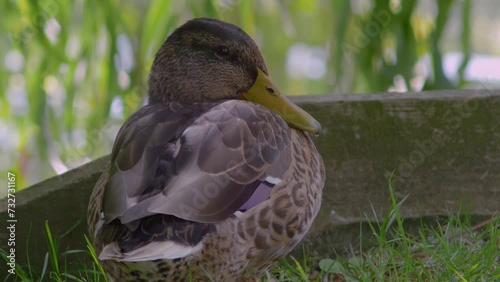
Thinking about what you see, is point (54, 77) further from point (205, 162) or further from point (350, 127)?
point (205, 162)

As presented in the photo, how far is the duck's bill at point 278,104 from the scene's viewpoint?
329 cm

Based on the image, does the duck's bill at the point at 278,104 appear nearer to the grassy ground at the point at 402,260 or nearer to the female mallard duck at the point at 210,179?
the female mallard duck at the point at 210,179

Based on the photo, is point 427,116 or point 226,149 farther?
point 427,116

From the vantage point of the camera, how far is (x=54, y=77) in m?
4.94

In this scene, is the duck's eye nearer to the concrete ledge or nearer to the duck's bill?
the duck's bill

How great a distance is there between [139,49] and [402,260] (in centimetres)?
210

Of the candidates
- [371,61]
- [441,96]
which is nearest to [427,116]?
[441,96]

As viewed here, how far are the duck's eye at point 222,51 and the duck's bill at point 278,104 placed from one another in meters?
0.12

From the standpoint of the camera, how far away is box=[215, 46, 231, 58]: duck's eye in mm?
3380

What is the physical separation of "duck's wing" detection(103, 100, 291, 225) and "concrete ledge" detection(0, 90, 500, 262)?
616 mm

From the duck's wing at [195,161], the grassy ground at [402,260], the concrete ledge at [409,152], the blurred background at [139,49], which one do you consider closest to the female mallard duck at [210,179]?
the duck's wing at [195,161]

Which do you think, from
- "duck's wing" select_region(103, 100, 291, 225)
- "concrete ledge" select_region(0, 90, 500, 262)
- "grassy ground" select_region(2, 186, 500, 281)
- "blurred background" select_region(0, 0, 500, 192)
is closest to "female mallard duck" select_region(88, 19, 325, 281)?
"duck's wing" select_region(103, 100, 291, 225)

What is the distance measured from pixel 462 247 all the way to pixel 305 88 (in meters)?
2.83

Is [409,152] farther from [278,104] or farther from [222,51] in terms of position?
[222,51]
